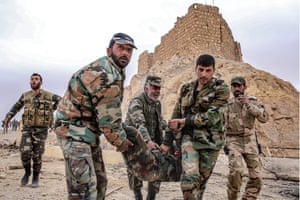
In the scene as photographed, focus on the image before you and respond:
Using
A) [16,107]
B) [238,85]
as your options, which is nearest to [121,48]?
[238,85]

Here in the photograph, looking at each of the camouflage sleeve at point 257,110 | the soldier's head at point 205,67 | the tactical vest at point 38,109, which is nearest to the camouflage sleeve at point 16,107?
the tactical vest at point 38,109

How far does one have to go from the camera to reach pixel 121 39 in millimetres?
2342

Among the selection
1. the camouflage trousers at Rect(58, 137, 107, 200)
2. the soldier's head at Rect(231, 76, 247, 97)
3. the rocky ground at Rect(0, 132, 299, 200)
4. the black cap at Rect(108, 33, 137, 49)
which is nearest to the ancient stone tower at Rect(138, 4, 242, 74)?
the rocky ground at Rect(0, 132, 299, 200)

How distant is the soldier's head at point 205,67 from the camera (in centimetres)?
280

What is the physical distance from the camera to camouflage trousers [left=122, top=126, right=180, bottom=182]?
2607mm

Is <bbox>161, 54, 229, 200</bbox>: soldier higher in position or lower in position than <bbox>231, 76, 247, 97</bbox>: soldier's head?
lower

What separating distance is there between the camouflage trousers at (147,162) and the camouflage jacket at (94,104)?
333 millimetres

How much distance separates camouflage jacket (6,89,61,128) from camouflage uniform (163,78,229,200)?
2.63 m

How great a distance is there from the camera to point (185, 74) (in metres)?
17.0

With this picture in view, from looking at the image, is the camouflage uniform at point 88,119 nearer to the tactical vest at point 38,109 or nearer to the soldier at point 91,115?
the soldier at point 91,115

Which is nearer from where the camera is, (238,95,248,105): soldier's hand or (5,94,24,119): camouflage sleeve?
(238,95,248,105): soldier's hand

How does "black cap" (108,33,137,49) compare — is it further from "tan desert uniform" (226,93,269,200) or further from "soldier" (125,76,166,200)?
"tan desert uniform" (226,93,269,200)

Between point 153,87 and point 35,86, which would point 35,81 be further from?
point 153,87

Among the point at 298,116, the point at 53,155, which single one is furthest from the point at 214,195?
the point at 298,116
